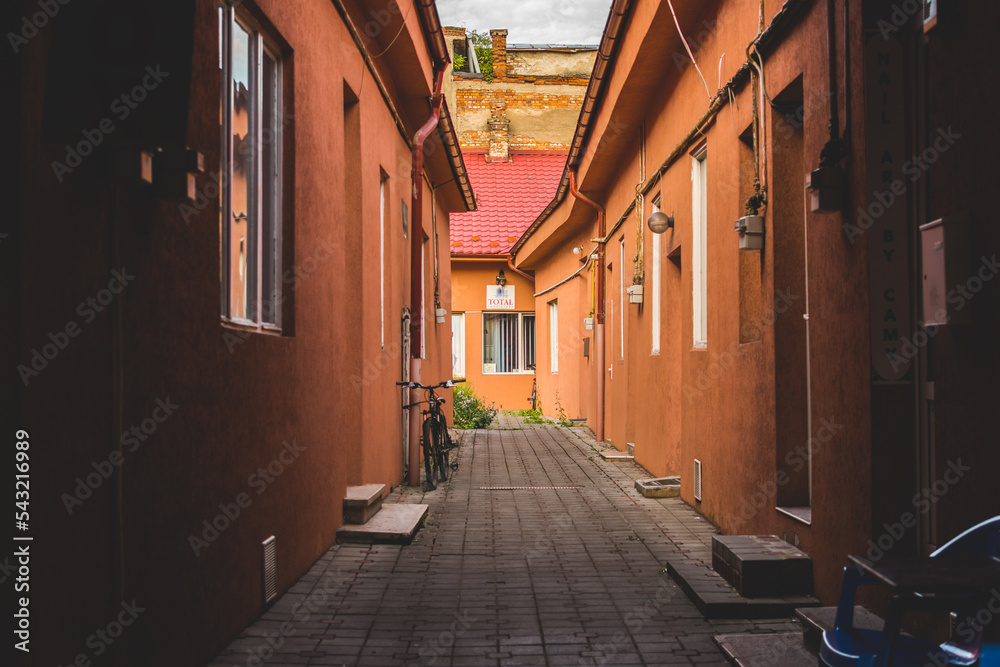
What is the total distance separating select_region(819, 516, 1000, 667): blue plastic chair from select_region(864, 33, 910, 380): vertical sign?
52.6 inches

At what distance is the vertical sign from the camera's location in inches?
156

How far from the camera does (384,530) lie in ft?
22.5

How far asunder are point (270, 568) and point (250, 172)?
7.57ft

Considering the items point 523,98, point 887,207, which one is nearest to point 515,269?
point 523,98

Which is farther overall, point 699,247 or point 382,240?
point 382,240

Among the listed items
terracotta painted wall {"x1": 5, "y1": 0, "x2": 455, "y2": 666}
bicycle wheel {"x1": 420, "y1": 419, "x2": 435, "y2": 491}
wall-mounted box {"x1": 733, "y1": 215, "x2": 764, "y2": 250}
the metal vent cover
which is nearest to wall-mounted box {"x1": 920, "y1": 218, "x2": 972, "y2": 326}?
wall-mounted box {"x1": 733, "y1": 215, "x2": 764, "y2": 250}

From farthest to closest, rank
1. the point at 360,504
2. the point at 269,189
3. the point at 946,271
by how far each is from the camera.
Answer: the point at 360,504 < the point at 269,189 < the point at 946,271

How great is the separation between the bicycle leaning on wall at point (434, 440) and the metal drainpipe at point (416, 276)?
5.2 inches

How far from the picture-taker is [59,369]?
267 centimetres

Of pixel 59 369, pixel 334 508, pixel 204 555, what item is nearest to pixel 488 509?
pixel 334 508

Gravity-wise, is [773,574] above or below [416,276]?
below

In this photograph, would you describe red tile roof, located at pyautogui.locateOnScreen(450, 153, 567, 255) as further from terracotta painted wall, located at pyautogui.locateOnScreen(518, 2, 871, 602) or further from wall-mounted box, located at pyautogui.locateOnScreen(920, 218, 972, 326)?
wall-mounted box, located at pyautogui.locateOnScreen(920, 218, 972, 326)

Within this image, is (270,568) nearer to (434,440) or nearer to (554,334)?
(434,440)

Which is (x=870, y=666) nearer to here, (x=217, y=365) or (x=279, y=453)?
(x=217, y=365)
